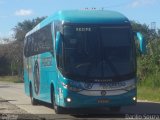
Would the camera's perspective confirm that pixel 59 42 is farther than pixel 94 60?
No

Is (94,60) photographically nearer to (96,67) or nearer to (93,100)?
(96,67)

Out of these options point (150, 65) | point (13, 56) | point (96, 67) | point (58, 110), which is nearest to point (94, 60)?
point (96, 67)

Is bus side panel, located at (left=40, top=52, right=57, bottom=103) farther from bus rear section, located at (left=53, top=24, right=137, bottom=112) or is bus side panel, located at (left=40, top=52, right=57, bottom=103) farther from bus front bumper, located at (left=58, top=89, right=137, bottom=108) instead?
bus front bumper, located at (left=58, top=89, right=137, bottom=108)

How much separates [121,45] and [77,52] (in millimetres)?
1468

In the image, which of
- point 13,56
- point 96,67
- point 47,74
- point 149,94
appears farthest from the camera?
point 13,56

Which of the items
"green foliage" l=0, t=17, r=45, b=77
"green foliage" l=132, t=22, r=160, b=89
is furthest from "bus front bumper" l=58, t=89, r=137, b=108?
"green foliage" l=0, t=17, r=45, b=77

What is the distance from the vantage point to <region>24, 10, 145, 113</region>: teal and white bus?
1672 centimetres

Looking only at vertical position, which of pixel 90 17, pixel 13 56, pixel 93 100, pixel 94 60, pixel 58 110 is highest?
pixel 90 17

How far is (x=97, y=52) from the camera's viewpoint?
55.7ft

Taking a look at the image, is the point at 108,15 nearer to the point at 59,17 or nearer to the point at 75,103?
the point at 59,17

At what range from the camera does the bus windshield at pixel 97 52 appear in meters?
16.8

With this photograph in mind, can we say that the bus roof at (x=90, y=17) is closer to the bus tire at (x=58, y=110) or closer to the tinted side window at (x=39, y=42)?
the tinted side window at (x=39, y=42)

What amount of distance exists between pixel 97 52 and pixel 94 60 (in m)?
0.29

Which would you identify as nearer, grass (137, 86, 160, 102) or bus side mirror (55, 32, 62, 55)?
bus side mirror (55, 32, 62, 55)
